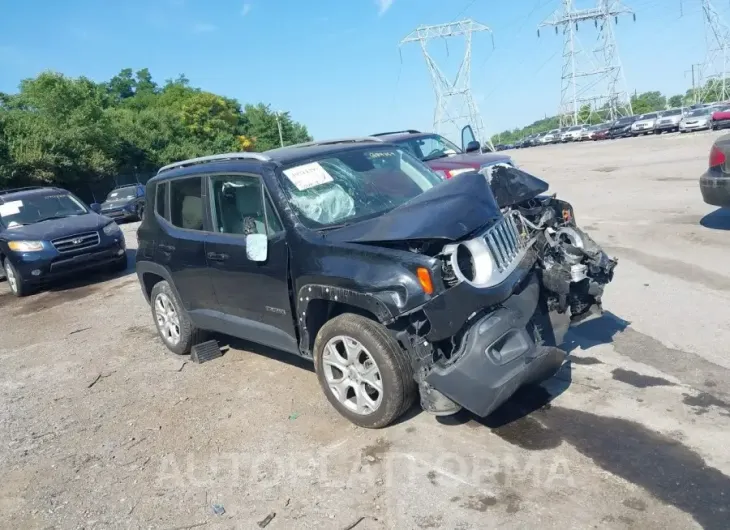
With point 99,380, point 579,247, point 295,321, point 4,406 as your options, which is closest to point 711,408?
point 579,247

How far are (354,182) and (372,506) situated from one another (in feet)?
7.88

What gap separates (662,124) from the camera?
4291 centimetres

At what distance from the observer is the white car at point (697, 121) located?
3706 centimetres

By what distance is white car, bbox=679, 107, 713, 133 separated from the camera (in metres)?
37.1

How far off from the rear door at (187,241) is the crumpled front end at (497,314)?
90.4 inches

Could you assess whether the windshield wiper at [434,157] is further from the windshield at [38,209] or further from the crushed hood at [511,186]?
the windshield at [38,209]

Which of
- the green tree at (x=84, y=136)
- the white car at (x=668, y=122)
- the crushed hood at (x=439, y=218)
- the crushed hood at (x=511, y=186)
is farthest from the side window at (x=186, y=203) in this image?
the white car at (x=668, y=122)

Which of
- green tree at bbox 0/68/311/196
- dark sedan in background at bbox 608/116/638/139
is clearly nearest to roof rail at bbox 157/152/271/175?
green tree at bbox 0/68/311/196

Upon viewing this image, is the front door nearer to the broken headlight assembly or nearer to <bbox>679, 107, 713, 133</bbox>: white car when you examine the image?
the broken headlight assembly

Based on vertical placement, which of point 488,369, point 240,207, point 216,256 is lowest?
point 488,369

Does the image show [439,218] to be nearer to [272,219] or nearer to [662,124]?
[272,219]

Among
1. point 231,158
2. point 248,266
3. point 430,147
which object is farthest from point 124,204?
point 248,266

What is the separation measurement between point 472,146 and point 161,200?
670cm

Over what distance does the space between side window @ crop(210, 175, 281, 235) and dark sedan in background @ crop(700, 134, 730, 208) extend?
6.64m
